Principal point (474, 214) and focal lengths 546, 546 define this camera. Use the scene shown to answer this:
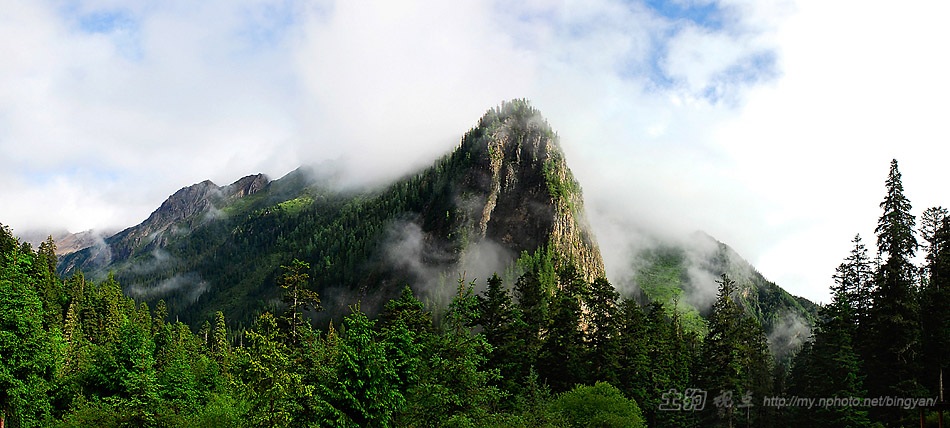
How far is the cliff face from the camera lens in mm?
173625

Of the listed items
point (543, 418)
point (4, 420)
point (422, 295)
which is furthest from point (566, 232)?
point (4, 420)

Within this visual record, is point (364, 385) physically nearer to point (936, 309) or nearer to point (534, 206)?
point (936, 309)

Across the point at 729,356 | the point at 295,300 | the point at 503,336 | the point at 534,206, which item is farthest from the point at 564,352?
the point at 534,206

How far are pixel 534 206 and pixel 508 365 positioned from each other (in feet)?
437

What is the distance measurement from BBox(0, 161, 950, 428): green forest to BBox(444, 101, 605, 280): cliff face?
338 ft

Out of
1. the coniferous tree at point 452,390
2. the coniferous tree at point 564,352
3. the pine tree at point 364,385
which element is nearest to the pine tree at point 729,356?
the coniferous tree at point 564,352

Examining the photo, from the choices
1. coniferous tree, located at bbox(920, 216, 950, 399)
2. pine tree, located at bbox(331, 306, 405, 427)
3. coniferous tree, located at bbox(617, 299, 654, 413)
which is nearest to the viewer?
pine tree, located at bbox(331, 306, 405, 427)

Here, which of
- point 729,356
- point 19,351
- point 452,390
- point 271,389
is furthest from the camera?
point 729,356

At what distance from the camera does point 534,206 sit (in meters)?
182

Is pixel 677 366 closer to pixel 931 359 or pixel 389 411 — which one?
pixel 931 359

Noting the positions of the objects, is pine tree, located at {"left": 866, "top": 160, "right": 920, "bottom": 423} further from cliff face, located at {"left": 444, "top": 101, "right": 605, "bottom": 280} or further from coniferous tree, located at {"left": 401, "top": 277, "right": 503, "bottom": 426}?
cliff face, located at {"left": 444, "top": 101, "right": 605, "bottom": 280}

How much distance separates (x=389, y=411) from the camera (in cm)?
3120

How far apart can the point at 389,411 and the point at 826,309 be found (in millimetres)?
43549

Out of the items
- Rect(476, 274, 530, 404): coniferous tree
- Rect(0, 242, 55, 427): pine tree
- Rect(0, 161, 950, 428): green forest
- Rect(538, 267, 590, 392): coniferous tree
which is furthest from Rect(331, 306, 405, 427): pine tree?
Rect(538, 267, 590, 392): coniferous tree
